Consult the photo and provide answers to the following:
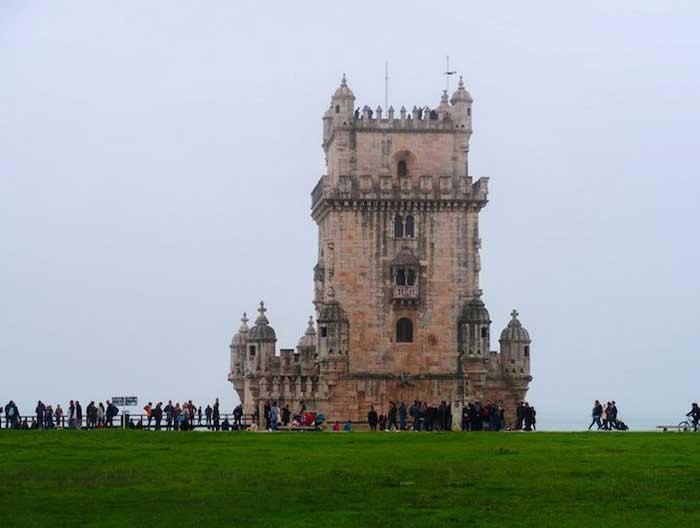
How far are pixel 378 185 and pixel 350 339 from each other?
30.5 feet

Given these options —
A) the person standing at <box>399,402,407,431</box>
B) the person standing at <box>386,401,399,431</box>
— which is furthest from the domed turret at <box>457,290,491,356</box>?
the person standing at <box>399,402,407,431</box>

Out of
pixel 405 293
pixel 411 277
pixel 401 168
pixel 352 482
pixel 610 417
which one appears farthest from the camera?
pixel 401 168

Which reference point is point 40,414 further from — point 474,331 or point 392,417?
point 474,331

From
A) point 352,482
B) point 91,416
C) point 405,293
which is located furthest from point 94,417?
point 352,482

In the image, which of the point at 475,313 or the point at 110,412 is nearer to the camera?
the point at 110,412

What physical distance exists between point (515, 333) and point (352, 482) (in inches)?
2420

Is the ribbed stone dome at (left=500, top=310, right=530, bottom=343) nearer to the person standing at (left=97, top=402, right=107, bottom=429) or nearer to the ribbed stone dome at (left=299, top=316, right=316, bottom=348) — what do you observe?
the ribbed stone dome at (left=299, top=316, right=316, bottom=348)

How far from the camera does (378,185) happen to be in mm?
100812

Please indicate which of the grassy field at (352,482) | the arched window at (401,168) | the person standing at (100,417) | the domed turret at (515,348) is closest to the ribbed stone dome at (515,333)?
the domed turret at (515,348)

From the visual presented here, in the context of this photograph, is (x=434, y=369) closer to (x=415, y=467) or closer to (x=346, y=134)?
(x=346, y=134)

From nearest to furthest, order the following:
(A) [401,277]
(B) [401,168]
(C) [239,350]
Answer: (A) [401,277] → (B) [401,168] → (C) [239,350]

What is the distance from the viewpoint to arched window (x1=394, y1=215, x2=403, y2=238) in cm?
10088

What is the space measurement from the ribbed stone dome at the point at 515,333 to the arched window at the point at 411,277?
8.11m

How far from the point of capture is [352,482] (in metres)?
44.0
